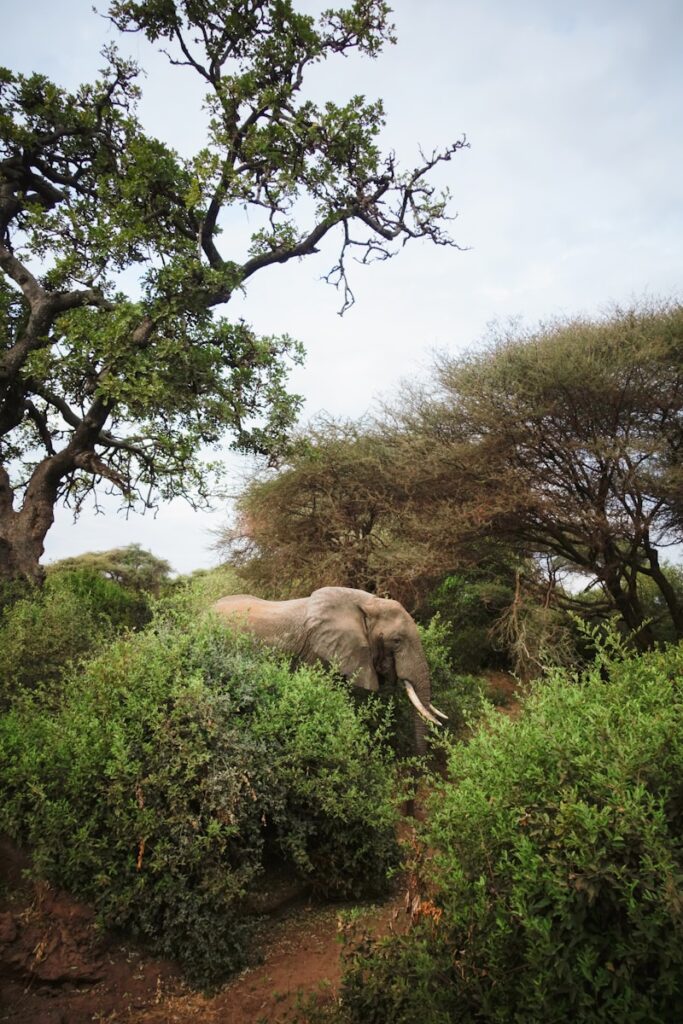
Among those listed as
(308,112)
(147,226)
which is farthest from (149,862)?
(308,112)

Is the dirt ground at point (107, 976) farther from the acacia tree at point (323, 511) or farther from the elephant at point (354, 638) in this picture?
the acacia tree at point (323, 511)

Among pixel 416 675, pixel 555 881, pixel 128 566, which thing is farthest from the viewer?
pixel 128 566

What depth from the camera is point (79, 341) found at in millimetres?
11352

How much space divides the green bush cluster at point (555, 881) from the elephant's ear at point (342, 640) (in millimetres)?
3806

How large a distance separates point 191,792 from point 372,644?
136 inches

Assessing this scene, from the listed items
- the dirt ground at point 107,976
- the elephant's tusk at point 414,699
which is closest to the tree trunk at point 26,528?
the elephant's tusk at point 414,699

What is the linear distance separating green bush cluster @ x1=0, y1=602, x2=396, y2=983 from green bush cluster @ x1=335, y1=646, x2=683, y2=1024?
4.70 ft

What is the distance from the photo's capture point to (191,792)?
4.95m

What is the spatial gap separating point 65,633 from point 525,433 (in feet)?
30.9

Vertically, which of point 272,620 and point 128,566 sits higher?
point 128,566

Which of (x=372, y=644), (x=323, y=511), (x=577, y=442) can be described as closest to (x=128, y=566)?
(x=323, y=511)

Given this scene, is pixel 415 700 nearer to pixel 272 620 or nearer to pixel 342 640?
pixel 342 640

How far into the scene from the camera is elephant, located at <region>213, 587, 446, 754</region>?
775cm

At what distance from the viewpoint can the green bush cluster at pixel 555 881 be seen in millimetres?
2670
